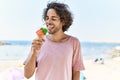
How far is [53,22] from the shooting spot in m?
1.13

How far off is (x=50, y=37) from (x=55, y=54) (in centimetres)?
11

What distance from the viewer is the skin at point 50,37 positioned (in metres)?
1.05

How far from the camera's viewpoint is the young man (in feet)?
3.63

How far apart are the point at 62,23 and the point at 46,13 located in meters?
0.10

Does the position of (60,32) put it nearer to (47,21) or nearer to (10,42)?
(47,21)

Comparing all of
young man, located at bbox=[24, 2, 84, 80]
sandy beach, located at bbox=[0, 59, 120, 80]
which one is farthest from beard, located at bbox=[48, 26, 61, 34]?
sandy beach, located at bbox=[0, 59, 120, 80]

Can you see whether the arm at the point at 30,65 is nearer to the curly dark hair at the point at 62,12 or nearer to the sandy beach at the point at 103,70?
the curly dark hair at the point at 62,12

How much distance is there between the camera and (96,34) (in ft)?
6.40

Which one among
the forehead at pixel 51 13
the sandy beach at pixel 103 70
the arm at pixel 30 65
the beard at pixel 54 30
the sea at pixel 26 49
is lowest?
the sandy beach at pixel 103 70

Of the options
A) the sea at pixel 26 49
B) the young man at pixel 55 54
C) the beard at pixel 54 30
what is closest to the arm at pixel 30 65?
the young man at pixel 55 54

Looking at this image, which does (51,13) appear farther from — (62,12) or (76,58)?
(76,58)

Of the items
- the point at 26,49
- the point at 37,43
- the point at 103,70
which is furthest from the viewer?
the point at 103,70

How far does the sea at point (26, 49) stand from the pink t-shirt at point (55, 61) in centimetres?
69

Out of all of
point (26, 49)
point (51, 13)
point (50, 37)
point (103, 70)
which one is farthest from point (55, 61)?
point (103, 70)
